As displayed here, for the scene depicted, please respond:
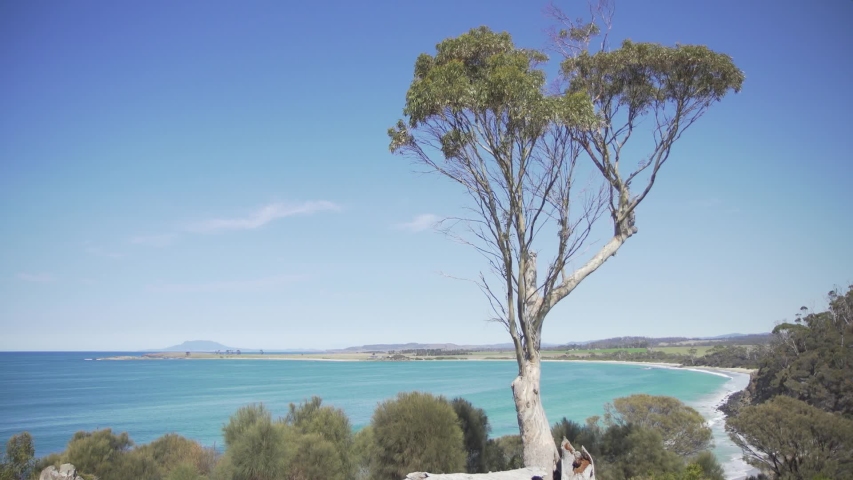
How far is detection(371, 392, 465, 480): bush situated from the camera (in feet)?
37.8

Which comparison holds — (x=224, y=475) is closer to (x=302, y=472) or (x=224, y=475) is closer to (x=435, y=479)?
(x=302, y=472)

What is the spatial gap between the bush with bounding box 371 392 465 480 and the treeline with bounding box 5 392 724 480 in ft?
0.07

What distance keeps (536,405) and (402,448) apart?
4053 mm

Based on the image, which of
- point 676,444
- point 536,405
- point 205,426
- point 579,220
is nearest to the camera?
point 536,405

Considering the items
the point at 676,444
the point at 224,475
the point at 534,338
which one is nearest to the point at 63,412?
the point at 224,475

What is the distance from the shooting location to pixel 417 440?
11.8 metres

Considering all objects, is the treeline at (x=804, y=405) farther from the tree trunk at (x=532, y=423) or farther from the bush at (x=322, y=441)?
the bush at (x=322, y=441)

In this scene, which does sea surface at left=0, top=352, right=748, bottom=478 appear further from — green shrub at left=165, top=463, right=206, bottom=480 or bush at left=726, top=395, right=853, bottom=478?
green shrub at left=165, top=463, right=206, bottom=480

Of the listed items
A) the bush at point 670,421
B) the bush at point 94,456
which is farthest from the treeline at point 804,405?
the bush at point 94,456

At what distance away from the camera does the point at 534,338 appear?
9461mm

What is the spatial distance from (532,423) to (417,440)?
365 cm

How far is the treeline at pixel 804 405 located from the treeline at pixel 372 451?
372 centimetres

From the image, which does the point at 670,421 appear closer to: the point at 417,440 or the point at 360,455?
the point at 360,455

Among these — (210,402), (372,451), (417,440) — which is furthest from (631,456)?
(210,402)
